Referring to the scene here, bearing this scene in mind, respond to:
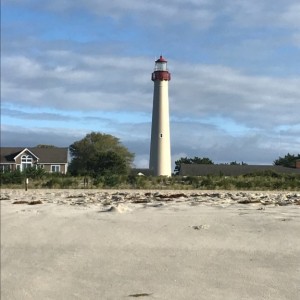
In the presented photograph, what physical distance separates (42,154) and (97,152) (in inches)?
268

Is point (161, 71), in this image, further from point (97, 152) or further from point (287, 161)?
point (287, 161)

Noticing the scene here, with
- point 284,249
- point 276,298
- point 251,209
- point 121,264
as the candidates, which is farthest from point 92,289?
point 251,209

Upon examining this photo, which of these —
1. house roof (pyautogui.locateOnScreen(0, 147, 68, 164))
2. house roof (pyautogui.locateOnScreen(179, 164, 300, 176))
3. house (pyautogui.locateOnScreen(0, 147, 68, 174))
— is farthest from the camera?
house roof (pyautogui.locateOnScreen(179, 164, 300, 176))

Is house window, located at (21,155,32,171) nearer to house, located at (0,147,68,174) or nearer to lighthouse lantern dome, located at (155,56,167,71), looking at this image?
house, located at (0,147,68,174)

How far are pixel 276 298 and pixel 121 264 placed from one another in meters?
2.23

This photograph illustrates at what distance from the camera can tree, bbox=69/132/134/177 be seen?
54469 millimetres

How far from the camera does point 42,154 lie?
62.8m

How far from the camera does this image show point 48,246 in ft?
29.7

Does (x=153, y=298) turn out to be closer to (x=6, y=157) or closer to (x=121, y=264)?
(x=121, y=264)

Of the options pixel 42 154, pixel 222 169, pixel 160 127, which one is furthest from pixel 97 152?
pixel 222 169

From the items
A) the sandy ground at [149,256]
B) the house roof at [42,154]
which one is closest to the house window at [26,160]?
the house roof at [42,154]

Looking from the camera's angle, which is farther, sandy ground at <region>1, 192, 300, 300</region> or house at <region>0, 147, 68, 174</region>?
house at <region>0, 147, 68, 174</region>

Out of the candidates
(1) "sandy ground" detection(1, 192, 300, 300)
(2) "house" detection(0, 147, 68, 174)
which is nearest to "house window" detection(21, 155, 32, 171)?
(2) "house" detection(0, 147, 68, 174)

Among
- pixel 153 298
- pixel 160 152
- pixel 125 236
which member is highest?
pixel 160 152
